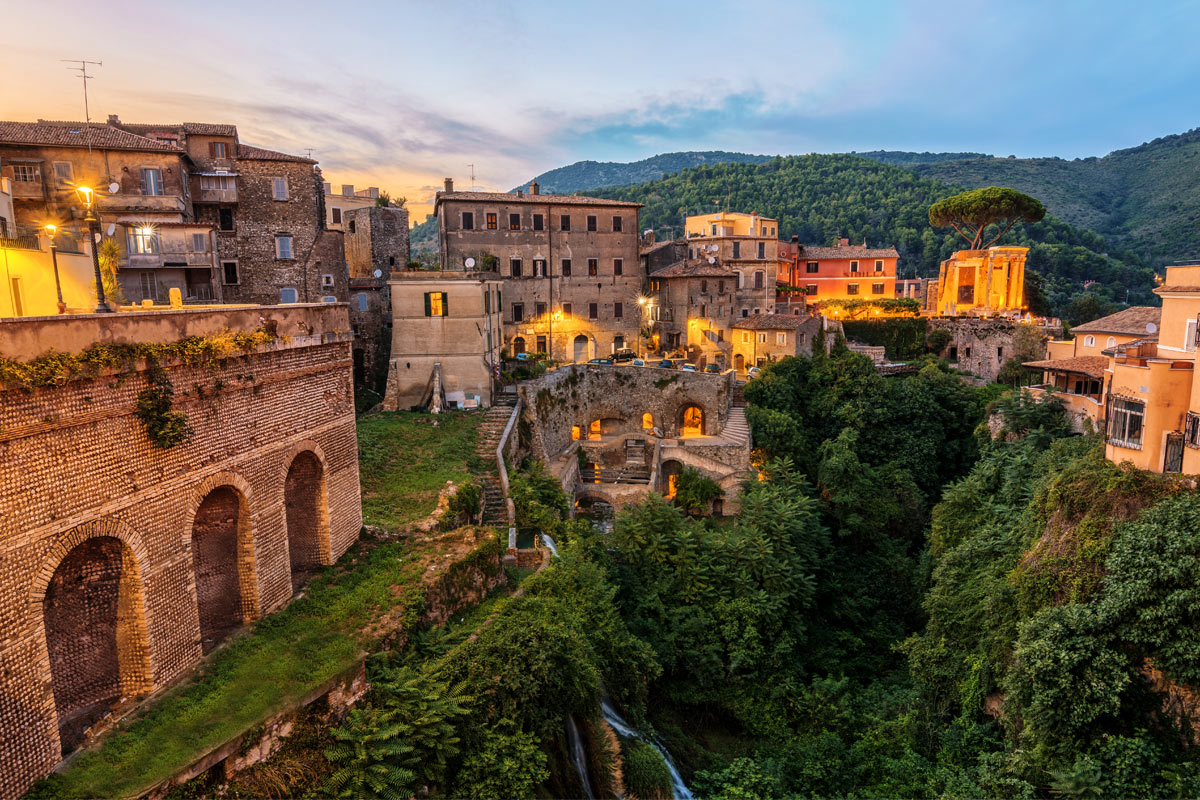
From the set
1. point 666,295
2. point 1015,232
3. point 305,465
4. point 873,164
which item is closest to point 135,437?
point 305,465

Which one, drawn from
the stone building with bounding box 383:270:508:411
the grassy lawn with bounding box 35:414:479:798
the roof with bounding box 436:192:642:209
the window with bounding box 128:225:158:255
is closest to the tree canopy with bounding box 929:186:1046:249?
the roof with bounding box 436:192:642:209

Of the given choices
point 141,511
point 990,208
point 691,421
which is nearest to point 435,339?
point 691,421

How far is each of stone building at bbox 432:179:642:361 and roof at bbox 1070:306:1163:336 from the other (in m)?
26.2

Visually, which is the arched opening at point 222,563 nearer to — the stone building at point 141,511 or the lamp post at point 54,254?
the stone building at point 141,511

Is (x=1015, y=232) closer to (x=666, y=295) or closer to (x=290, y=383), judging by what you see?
(x=666, y=295)

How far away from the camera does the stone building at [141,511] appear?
891cm

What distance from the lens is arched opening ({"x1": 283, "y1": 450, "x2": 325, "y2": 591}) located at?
16.0 meters

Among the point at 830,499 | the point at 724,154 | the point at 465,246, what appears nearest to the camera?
the point at 830,499

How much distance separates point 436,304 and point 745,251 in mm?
28622

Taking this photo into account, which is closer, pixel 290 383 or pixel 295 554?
pixel 290 383

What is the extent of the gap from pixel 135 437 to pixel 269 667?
4.66 m

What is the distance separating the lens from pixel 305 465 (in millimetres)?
15961

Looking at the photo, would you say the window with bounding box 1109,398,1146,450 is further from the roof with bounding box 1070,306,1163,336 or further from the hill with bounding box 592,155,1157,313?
the hill with bounding box 592,155,1157,313

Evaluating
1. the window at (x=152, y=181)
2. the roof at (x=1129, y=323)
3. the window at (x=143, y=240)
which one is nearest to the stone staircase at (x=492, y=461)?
the window at (x=143, y=240)
